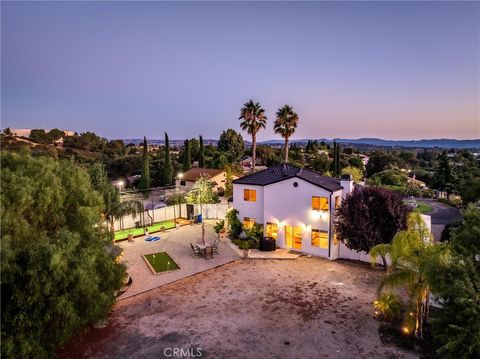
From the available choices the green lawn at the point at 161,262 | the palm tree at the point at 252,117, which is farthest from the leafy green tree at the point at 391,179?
the green lawn at the point at 161,262

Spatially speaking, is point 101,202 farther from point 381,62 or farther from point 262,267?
point 381,62

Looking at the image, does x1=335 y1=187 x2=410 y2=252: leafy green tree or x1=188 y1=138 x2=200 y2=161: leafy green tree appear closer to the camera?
x1=335 y1=187 x2=410 y2=252: leafy green tree

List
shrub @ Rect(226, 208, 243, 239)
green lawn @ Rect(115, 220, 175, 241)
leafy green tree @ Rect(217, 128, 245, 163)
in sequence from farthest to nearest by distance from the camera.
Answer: leafy green tree @ Rect(217, 128, 245, 163) < green lawn @ Rect(115, 220, 175, 241) < shrub @ Rect(226, 208, 243, 239)

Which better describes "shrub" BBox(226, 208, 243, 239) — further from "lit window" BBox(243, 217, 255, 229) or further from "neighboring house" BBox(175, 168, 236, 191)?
"neighboring house" BBox(175, 168, 236, 191)

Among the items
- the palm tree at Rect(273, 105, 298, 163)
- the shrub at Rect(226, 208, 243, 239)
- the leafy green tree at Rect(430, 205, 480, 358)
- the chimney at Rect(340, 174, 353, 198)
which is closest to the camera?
the leafy green tree at Rect(430, 205, 480, 358)

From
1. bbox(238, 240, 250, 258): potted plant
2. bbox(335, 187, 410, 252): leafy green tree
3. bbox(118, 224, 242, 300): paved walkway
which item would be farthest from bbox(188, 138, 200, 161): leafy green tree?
bbox(335, 187, 410, 252): leafy green tree

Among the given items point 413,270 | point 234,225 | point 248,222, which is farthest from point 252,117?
point 413,270

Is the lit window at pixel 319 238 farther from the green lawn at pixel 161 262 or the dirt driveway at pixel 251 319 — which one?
the green lawn at pixel 161 262

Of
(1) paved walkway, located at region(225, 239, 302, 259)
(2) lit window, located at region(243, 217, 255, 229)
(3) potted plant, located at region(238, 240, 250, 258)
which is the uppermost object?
(2) lit window, located at region(243, 217, 255, 229)

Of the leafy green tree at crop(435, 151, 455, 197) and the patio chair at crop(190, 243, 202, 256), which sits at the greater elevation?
the leafy green tree at crop(435, 151, 455, 197)
